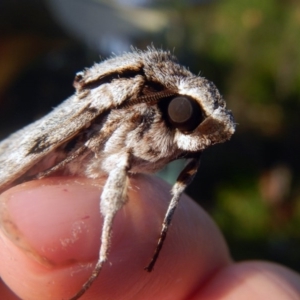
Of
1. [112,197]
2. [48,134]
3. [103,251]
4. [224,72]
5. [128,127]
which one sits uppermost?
[224,72]

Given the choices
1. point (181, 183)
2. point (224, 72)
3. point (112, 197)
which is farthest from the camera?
point (224, 72)

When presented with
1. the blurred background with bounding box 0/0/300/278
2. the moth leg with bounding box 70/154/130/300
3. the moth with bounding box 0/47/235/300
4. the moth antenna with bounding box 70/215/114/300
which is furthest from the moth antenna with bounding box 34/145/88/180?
the blurred background with bounding box 0/0/300/278

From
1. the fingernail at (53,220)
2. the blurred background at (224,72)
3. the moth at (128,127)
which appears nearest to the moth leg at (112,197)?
the moth at (128,127)

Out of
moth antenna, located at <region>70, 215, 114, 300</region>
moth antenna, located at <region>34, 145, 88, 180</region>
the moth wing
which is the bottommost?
moth antenna, located at <region>70, 215, 114, 300</region>

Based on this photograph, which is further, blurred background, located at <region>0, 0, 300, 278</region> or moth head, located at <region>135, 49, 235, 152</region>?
blurred background, located at <region>0, 0, 300, 278</region>

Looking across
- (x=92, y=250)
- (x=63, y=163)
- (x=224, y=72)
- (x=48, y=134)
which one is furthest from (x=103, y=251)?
(x=224, y=72)

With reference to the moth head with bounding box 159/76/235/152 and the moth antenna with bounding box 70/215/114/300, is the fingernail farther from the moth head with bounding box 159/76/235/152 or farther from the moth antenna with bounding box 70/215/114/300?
the moth head with bounding box 159/76/235/152

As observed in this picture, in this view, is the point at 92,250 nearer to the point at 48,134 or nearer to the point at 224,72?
the point at 48,134

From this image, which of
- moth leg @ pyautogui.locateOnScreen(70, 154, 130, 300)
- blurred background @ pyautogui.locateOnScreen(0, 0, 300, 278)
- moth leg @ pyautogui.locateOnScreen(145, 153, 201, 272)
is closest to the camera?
moth leg @ pyautogui.locateOnScreen(70, 154, 130, 300)
